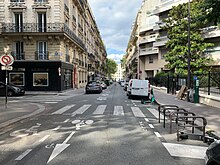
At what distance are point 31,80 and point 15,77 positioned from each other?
91.6 inches

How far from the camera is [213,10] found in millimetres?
8477

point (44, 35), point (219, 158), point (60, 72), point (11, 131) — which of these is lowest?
point (11, 131)

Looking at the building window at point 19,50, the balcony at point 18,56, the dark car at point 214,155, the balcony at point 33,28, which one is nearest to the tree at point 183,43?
the balcony at point 33,28

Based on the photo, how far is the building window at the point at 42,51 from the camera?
28188 mm

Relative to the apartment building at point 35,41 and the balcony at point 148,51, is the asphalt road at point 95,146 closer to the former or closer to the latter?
the apartment building at point 35,41

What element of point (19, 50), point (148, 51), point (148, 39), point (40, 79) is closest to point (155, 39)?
point (148, 51)

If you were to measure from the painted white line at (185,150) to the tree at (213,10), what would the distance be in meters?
5.35

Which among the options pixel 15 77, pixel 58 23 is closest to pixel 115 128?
pixel 58 23

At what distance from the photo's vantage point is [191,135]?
661 cm

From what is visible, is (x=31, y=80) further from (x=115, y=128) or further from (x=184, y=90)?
(x=115, y=128)

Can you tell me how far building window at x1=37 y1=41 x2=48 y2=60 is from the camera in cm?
2819

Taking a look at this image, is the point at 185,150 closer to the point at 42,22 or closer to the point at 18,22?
the point at 42,22

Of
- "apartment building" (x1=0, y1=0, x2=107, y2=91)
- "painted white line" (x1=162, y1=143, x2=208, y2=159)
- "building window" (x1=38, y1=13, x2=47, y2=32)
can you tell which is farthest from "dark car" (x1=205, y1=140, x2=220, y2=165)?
"building window" (x1=38, y1=13, x2=47, y2=32)

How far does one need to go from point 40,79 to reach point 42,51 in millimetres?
3595
